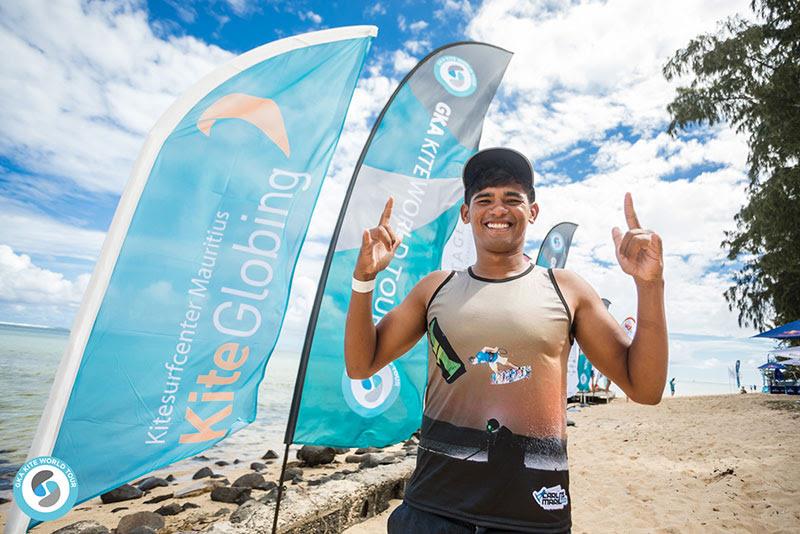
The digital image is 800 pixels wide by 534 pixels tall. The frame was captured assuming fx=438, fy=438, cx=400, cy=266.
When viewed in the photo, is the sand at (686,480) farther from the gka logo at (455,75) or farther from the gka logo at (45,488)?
the gka logo at (455,75)

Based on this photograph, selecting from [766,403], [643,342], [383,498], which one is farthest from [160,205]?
[766,403]

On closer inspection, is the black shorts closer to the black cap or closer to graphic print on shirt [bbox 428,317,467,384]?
graphic print on shirt [bbox 428,317,467,384]

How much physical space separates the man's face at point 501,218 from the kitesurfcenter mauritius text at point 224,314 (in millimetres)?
2152

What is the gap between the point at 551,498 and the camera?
4.81 ft

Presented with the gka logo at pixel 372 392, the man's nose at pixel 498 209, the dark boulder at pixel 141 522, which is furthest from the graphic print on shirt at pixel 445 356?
the dark boulder at pixel 141 522

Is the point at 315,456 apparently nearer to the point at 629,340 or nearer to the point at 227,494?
the point at 227,494

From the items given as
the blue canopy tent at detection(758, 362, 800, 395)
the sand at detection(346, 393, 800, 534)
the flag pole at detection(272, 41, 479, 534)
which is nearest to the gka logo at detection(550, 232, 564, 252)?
the sand at detection(346, 393, 800, 534)

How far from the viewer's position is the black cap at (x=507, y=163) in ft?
6.36

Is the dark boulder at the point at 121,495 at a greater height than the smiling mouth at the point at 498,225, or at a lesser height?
lesser

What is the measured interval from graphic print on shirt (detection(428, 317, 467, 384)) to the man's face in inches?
16.5

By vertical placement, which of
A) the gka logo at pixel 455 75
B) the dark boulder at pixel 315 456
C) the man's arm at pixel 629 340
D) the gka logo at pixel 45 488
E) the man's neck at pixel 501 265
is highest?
the gka logo at pixel 455 75

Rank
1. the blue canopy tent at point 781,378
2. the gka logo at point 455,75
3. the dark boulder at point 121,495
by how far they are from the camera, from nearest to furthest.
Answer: the gka logo at point 455,75
the dark boulder at point 121,495
the blue canopy tent at point 781,378

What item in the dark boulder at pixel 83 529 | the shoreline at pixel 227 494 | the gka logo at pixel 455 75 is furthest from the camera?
the gka logo at pixel 455 75

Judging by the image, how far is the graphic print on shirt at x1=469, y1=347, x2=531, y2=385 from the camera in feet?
5.13
